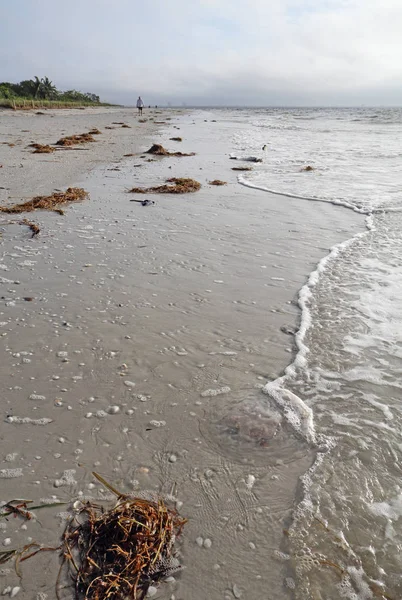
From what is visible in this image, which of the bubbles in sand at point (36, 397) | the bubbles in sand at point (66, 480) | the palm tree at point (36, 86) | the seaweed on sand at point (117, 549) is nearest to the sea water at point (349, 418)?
the seaweed on sand at point (117, 549)

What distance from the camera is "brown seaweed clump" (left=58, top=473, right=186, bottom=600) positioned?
1778 mm

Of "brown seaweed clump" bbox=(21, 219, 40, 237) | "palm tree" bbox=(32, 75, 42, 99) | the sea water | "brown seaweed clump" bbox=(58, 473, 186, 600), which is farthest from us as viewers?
"palm tree" bbox=(32, 75, 42, 99)

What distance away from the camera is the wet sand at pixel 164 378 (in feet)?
6.66

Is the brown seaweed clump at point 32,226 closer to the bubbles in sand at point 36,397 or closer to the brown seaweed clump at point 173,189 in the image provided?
the brown seaweed clump at point 173,189

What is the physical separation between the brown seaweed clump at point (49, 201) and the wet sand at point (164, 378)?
66 cm

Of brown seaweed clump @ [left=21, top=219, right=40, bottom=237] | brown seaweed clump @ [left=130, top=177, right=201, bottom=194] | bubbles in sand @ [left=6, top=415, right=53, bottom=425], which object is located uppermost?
brown seaweed clump @ [left=130, top=177, right=201, bottom=194]

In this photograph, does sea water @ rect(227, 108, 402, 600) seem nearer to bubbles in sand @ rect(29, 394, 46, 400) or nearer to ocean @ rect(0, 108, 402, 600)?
ocean @ rect(0, 108, 402, 600)

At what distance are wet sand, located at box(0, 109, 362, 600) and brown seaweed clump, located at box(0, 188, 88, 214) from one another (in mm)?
662

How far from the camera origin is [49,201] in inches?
294

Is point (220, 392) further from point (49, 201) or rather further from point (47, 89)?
point (47, 89)

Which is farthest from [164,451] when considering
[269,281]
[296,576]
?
[269,281]

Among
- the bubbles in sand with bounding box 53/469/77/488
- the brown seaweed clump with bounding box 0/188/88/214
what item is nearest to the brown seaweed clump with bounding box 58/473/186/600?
the bubbles in sand with bounding box 53/469/77/488

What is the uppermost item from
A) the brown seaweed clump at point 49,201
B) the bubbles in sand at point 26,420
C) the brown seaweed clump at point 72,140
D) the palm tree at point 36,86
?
the palm tree at point 36,86

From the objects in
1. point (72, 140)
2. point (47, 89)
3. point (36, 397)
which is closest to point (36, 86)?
point (47, 89)
